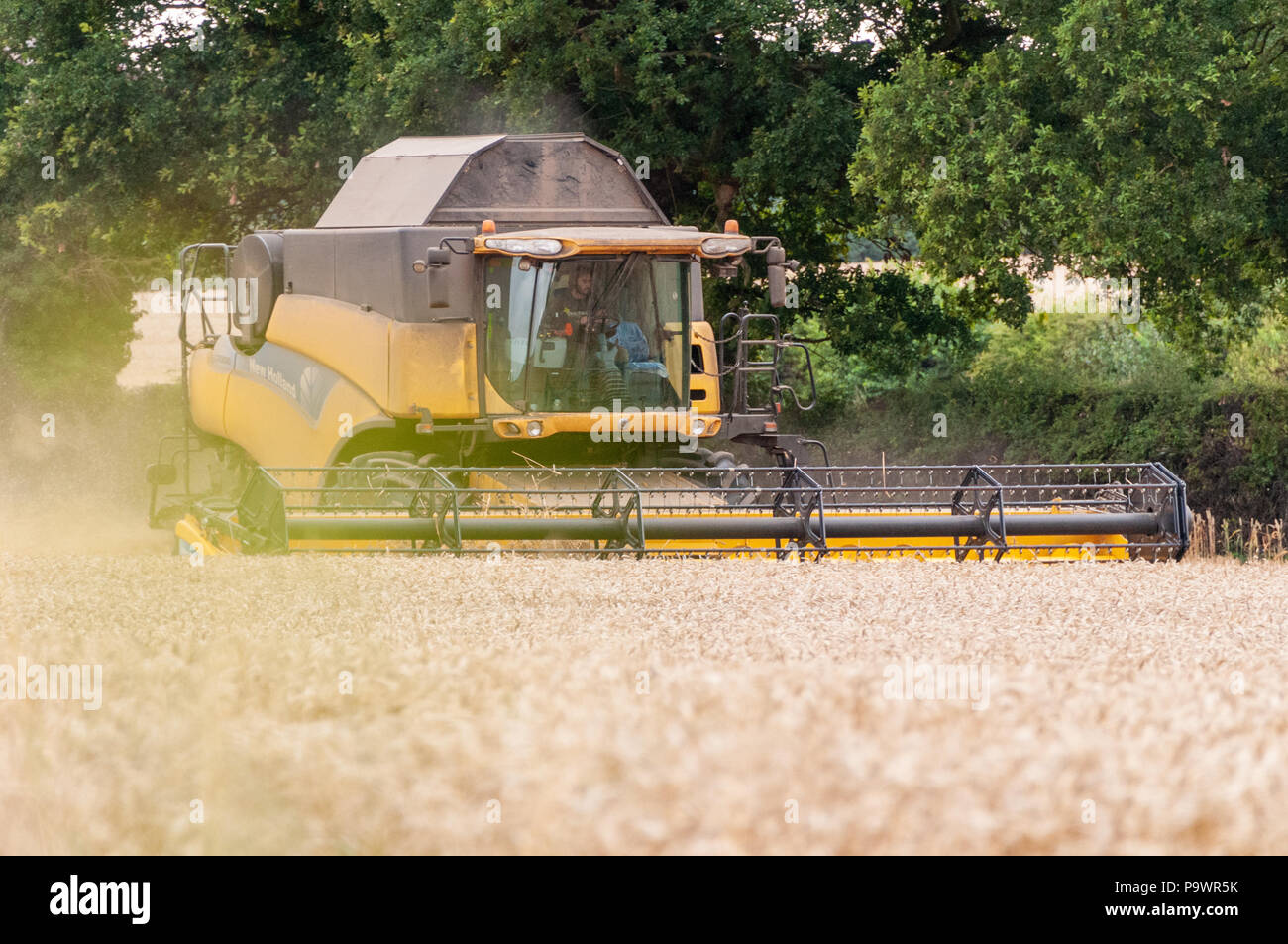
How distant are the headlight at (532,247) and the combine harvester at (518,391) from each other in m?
0.01

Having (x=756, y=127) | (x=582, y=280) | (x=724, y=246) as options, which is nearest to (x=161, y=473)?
(x=582, y=280)

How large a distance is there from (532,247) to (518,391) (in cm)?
102

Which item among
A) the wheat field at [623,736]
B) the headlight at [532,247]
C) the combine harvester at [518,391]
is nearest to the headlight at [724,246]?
the combine harvester at [518,391]

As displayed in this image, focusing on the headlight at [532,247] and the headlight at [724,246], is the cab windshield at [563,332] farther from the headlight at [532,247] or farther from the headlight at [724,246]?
the headlight at [724,246]

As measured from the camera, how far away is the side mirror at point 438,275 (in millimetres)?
10297

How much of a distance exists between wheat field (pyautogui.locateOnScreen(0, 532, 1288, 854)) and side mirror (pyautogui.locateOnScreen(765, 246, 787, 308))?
6620 millimetres

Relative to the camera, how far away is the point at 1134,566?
307 inches

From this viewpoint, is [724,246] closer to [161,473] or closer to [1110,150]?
[1110,150]

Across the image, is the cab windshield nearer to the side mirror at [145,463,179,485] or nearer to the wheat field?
the side mirror at [145,463,179,485]

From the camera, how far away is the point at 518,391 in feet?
35.7

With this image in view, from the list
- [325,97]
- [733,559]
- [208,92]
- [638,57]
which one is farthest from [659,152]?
[733,559]

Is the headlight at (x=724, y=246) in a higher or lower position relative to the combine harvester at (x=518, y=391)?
higher

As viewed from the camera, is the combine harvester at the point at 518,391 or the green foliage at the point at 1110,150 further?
the green foliage at the point at 1110,150

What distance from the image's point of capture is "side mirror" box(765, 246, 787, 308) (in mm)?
11445
